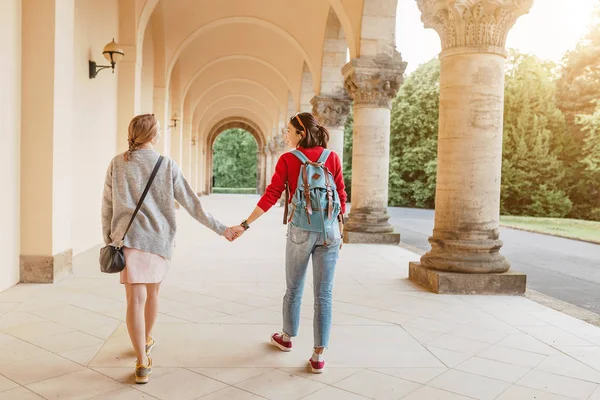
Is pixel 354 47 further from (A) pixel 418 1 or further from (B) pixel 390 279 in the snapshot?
(B) pixel 390 279

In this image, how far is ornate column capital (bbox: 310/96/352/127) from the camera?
49.9ft

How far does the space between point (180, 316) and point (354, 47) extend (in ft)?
25.6

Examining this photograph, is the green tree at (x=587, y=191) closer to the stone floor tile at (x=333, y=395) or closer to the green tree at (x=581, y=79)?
the green tree at (x=581, y=79)

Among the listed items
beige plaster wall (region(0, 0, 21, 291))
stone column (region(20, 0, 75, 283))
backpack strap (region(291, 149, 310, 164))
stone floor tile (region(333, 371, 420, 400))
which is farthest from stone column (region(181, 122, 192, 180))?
stone floor tile (region(333, 371, 420, 400))

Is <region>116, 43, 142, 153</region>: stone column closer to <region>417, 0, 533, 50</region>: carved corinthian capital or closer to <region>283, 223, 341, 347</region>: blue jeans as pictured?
<region>417, 0, 533, 50</region>: carved corinthian capital

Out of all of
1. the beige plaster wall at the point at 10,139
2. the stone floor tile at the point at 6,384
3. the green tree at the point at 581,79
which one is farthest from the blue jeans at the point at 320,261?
the green tree at the point at 581,79

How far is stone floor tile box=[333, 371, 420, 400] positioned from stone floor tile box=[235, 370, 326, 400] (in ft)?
0.62

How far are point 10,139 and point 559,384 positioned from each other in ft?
18.6

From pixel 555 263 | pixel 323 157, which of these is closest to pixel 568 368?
pixel 323 157

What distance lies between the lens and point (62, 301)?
5.50 m

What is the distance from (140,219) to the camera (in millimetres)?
3404

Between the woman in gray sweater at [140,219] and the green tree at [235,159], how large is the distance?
60.7 metres

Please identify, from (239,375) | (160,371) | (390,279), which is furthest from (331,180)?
(390,279)

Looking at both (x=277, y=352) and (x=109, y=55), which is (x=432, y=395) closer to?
(x=277, y=352)
